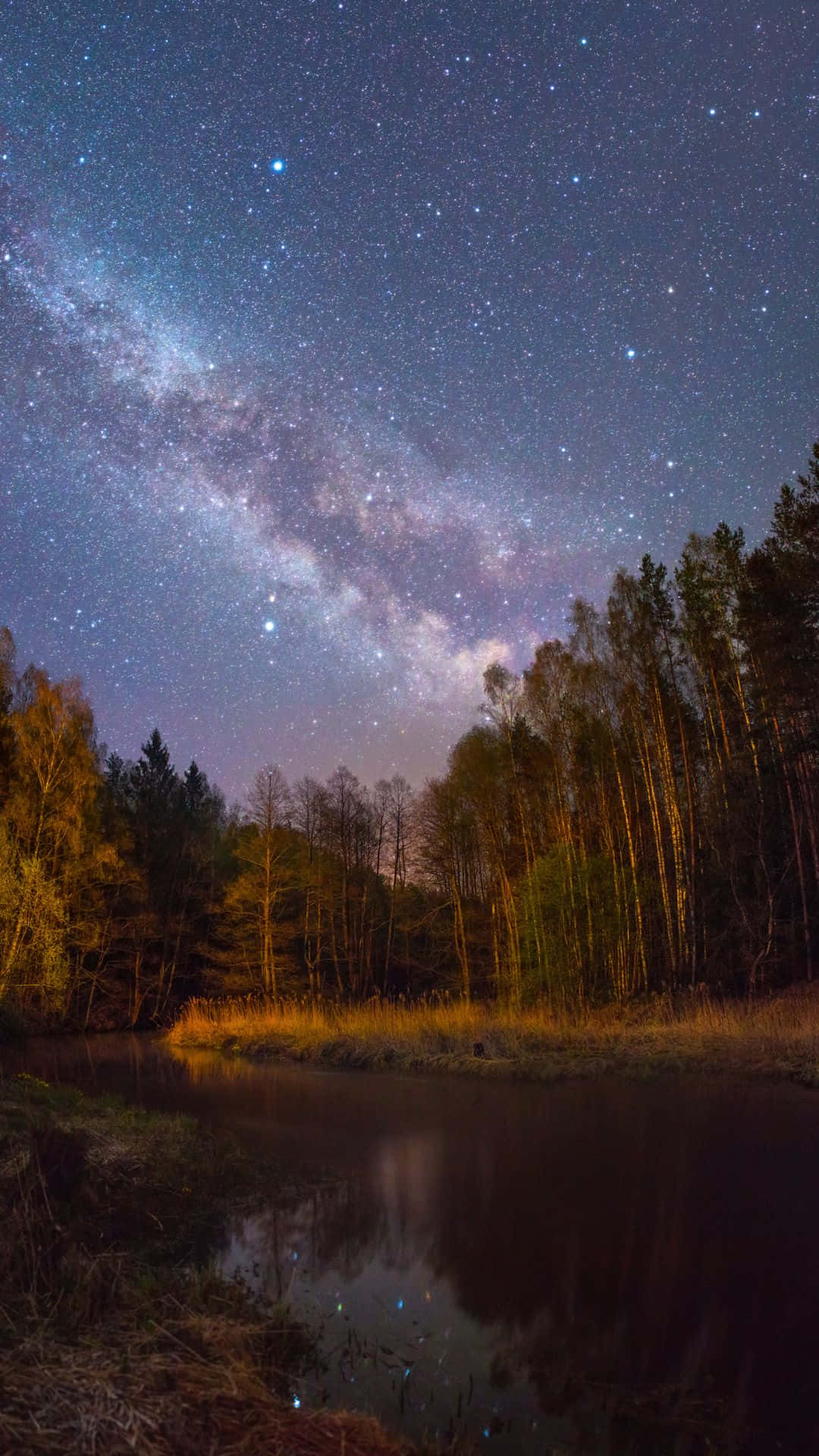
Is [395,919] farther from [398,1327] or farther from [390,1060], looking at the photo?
[398,1327]

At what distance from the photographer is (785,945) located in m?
24.2

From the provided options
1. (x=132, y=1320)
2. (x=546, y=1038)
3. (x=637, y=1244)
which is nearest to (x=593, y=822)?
(x=546, y=1038)

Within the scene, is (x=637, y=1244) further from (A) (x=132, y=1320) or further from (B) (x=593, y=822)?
(B) (x=593, y=822)

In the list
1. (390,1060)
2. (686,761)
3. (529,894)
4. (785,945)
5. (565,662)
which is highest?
(565,662)

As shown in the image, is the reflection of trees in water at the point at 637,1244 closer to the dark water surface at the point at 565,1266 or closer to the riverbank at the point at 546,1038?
the dark water surface at the point at 565,1266

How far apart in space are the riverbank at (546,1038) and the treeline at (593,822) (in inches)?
74.4

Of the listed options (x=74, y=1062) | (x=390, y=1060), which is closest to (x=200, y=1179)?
(x=390, y=1060)

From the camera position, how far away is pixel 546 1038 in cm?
2027

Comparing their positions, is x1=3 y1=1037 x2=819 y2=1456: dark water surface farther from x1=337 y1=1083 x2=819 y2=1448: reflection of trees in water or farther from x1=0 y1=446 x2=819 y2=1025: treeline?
x1=0 y1=446 x2=819 y2=1025: treeline

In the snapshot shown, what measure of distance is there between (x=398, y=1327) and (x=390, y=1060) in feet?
49.9

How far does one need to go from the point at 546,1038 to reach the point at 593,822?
10.7m

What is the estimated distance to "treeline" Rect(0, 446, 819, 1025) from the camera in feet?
78.6

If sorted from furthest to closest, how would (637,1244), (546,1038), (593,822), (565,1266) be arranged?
(593,822) → (546,1038) → (637,1244) → (565,1266)

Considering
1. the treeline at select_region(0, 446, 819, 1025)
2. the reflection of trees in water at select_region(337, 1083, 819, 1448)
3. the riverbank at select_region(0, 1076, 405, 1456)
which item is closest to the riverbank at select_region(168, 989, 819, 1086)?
the treeline at select_region(0, 446, 819, 1025)
